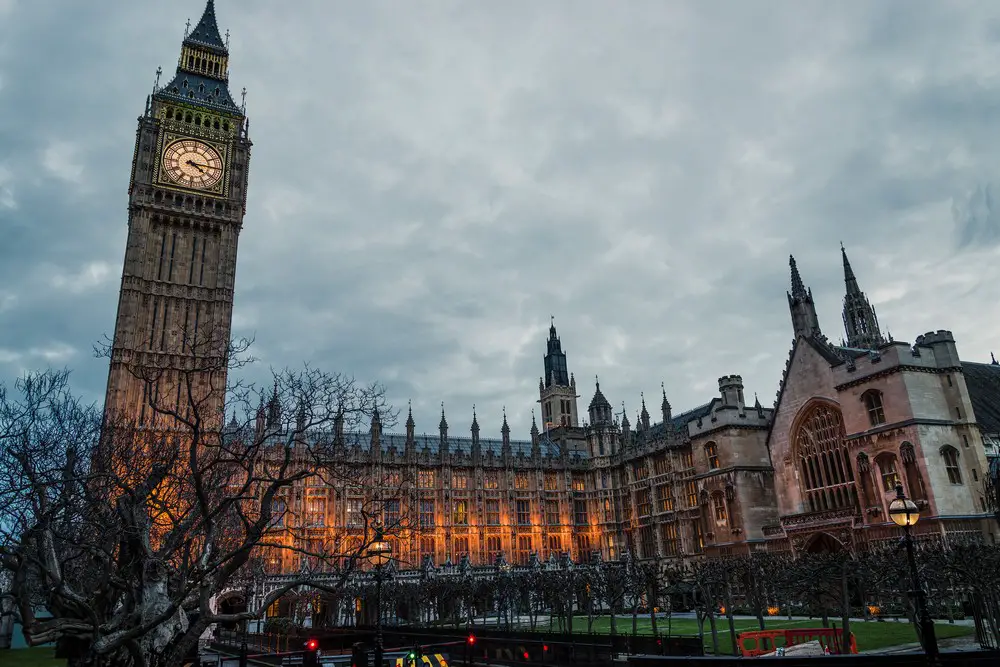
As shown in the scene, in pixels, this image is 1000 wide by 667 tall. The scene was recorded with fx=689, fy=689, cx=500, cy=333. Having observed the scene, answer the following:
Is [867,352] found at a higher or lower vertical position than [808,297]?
lower

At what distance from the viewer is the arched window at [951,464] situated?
39031 mm

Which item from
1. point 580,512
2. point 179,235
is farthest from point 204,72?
point 580,512

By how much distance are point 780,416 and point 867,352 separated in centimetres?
831

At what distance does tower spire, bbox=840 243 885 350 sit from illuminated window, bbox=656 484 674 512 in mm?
42451

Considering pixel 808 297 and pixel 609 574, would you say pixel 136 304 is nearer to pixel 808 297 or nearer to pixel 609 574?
pixel 609 574

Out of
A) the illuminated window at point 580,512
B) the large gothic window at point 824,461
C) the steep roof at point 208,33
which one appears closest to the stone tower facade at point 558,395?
the illuminated window at point 580,512

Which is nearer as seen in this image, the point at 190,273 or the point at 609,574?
the point at 609,574

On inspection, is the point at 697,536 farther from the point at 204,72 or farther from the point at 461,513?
the point at 204,72

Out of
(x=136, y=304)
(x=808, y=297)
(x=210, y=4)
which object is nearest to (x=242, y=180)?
(x=136, y=304)

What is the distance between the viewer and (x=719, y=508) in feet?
177

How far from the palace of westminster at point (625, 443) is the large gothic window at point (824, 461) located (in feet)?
0.34

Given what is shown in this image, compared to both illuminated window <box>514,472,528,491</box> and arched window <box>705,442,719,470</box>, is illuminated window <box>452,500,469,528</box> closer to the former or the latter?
illuminated window <box>514,472,528,491</box>

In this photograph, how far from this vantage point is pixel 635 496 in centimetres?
6694

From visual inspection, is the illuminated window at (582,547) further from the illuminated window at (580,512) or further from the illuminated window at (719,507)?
the illuminated window at (719,507)
